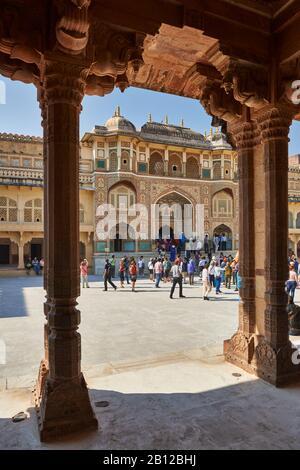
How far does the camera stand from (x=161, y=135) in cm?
2889

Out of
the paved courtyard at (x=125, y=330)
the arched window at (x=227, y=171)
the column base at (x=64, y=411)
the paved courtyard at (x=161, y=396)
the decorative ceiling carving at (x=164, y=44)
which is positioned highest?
the arched window at (x=227, y=171)

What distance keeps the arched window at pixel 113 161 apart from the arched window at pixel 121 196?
149cm

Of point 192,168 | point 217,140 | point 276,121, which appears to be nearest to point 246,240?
point 276,121

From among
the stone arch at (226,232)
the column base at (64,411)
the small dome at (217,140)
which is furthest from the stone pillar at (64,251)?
the small dome at (217,140)

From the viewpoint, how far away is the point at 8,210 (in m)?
24.6

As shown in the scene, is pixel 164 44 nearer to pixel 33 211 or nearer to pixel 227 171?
pixel 33 211

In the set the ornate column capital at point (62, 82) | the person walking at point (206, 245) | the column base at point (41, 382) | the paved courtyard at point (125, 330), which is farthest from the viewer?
the person walking at point (206, 245)

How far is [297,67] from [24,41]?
10.5 feet

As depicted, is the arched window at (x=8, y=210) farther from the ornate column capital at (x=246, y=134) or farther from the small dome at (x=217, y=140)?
the ornate column capital at (x=246, y=134)

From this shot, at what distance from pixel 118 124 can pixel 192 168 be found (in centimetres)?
793

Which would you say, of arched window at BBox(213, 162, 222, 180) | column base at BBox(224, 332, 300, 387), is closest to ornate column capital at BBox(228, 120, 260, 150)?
column base at BBox(224, 332, 300, 387)

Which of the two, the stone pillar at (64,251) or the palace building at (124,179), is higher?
the palace building at (124,179)

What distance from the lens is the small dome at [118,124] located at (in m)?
26.5
